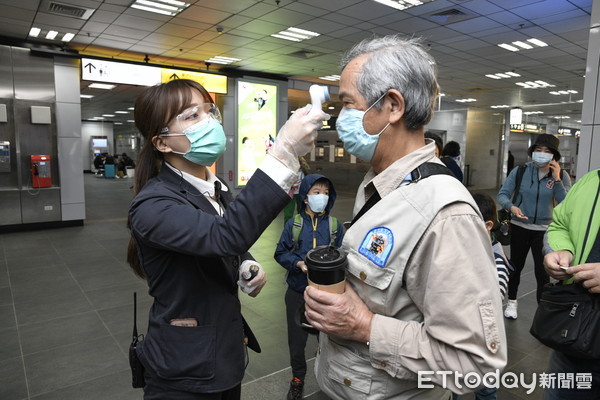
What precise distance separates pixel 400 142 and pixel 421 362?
669 millimetres

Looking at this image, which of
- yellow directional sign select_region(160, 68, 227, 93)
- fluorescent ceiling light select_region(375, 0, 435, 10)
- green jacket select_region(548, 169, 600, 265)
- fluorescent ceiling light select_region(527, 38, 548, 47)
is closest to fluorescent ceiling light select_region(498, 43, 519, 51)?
fluorescent ceiling light select_region(527, 38, 548, 47)

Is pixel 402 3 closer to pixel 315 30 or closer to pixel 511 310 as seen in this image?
pixel 315 30

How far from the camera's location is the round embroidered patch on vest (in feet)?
3.51

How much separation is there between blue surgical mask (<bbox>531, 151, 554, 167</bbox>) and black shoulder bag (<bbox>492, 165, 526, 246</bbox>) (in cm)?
27

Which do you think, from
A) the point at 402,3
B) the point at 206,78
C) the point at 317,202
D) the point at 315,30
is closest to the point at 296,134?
the point at 317,202

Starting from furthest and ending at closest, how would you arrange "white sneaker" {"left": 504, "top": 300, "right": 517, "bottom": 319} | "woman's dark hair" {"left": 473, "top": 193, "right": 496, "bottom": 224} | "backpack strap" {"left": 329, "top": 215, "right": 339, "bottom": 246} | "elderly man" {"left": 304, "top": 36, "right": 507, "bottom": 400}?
1. "white sneaker" {"left": 504, "top": 300, "right": 517, "bottom": 319}
2. "backpack strap" {"left": 329, "top": 215, "right": 339, "bottom": 246}
3. "woman's dark hair" {"left": 473, "top": 193, "right": 496, "bottom": 224}
4. "elderly man" {"left": 304, "top": 36, "right": 507, "bottom": 400}

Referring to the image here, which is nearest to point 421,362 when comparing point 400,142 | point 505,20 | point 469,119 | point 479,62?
point 400,142

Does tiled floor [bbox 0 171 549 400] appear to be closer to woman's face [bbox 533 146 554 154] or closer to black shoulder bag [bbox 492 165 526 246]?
black shoulder bag [bbox 492 165 526 246]

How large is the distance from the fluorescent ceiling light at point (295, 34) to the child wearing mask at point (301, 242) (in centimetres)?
585

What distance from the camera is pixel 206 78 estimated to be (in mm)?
10445

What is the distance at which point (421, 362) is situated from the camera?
1.04 metres

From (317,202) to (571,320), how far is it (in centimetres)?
180

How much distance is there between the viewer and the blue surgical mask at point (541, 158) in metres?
4.06

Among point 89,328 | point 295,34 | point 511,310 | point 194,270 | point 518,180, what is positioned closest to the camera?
point 194,270
